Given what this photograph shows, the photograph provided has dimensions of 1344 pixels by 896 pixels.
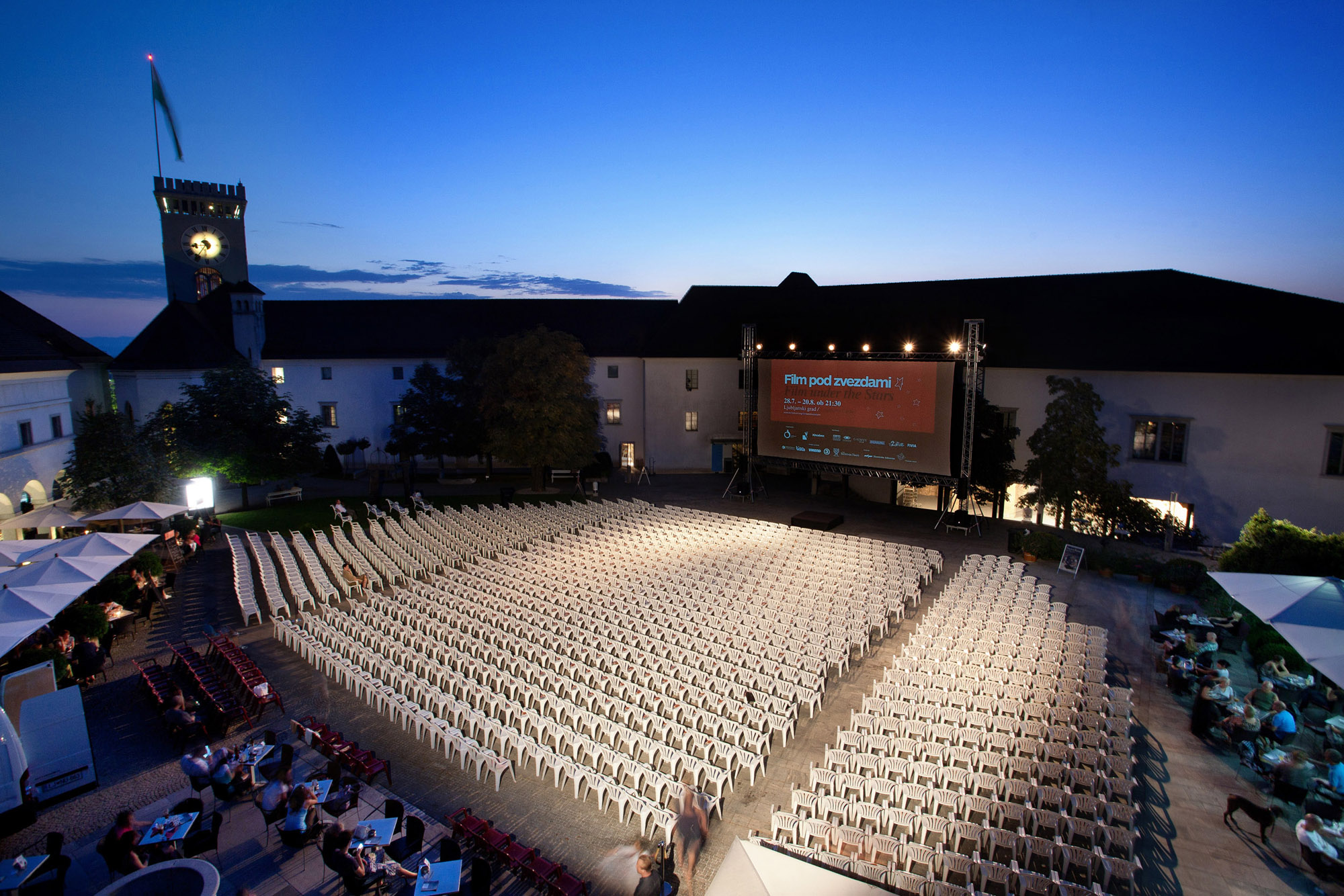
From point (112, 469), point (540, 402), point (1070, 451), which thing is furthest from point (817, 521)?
point (112, 469)

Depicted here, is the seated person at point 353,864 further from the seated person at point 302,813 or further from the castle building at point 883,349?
the castle building at point 883,349

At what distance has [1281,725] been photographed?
36.3ft

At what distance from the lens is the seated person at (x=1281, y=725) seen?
36.2ft

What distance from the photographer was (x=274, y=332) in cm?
4166

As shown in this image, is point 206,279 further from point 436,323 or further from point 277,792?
point 277,792

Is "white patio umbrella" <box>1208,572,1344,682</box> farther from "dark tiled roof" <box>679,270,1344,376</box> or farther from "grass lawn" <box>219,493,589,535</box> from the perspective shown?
"grass lawn" <box>219,493,589,535</box>

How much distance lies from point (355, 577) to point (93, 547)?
6.34m

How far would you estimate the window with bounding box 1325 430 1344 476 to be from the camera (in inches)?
897

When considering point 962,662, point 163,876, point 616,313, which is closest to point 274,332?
point 616,313

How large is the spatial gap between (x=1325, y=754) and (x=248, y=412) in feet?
120

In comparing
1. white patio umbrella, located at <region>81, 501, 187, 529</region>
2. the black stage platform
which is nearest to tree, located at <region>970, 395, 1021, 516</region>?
the black stage platform

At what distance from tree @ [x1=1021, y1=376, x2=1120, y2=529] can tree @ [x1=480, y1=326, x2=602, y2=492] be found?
20.4 meters

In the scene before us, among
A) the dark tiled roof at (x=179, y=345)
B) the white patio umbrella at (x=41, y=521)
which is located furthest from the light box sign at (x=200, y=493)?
the dark tiled roof at (x=179, y=345)

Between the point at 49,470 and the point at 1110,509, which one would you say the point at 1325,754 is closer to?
the point at 1110,509
